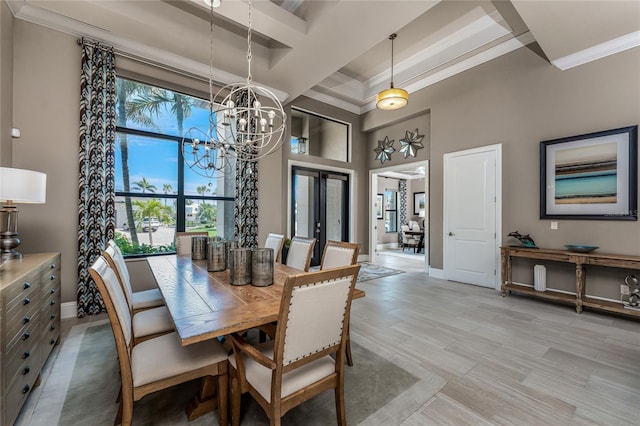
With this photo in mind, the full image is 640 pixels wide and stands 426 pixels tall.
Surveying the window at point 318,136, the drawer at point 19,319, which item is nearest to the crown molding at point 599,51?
the window at point 318,136

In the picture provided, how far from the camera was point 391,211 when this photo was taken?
10.4 meters

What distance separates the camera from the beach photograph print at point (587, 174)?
337 centimetres

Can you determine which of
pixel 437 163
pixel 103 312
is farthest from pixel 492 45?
pixel 103 312

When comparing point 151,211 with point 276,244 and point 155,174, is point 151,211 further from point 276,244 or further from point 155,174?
point 276,244

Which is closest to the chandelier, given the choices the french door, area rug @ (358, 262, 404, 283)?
the french door

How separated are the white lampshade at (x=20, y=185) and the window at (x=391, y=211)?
30.3 ft

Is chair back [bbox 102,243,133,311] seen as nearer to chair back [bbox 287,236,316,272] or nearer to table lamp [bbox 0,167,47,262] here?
table lamp [bbox 0,167,47,262]

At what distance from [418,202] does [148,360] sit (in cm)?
1049

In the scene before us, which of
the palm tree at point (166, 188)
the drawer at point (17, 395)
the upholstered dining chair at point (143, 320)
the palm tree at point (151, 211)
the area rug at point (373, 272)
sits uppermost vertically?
the palm tree at point (166, 188)

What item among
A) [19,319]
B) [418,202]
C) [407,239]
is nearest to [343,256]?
[19,319]

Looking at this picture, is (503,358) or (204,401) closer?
(204,401)

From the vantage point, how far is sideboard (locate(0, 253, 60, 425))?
144 centimetres

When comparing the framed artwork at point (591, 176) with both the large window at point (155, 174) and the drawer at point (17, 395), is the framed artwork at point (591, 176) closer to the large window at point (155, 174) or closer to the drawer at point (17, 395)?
the large window at point (155, 174)

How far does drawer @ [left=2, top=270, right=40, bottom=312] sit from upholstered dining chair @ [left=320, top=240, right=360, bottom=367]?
207 cm
